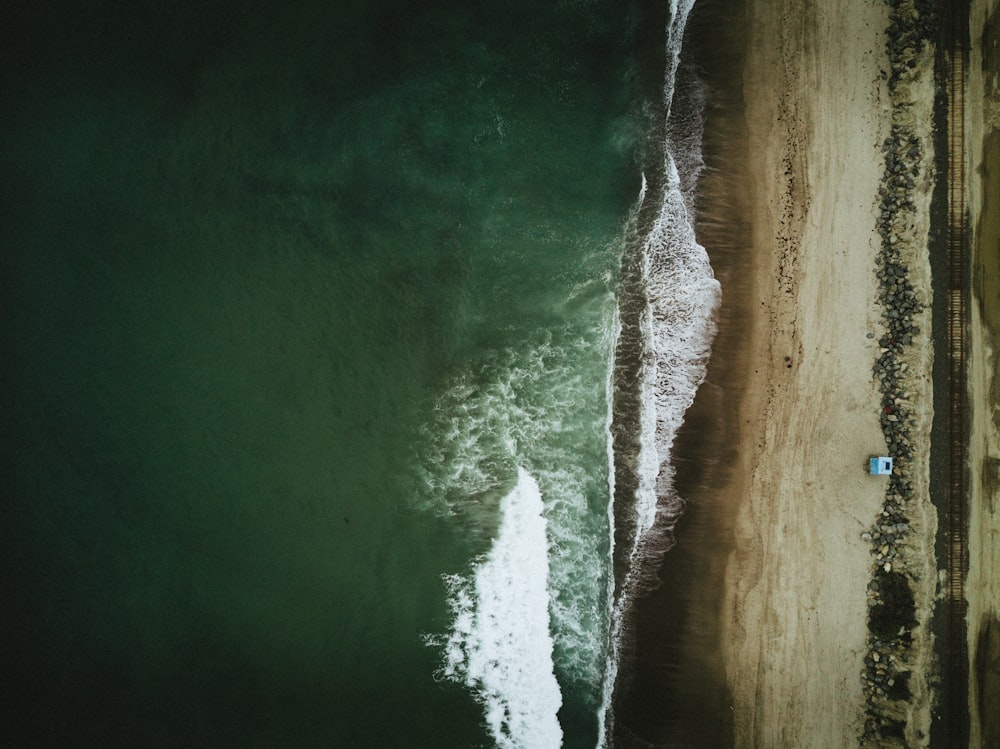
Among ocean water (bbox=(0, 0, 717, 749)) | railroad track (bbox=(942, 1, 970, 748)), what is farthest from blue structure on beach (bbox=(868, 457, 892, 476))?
ocean water (bbox=(0, 0, 717, 749))

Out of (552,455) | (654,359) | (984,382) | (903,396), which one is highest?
(654,359)

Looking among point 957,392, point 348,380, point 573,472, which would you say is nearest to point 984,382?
point 957,392

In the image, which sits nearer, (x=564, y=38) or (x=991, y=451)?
(x=991, y=451)

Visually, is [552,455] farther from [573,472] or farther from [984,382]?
[984,382]

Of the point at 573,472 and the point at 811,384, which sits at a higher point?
the point at 811,384

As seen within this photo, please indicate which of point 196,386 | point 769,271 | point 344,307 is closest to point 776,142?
point 769,271

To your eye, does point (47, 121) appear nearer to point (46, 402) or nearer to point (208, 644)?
point (46, 402)

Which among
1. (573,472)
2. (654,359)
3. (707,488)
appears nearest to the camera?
(707,488)
